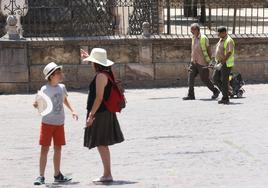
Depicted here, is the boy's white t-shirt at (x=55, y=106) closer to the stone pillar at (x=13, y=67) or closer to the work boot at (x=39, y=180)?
the work boot at (x=39, y=180)

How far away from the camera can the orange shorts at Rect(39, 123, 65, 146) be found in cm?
866

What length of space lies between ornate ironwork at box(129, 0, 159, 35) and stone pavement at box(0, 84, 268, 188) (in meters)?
4.07

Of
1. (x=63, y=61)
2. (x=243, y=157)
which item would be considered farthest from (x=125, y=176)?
(x=63, y=61)

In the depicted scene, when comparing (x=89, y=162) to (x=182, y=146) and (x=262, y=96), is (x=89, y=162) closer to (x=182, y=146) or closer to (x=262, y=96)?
(x=182, y=146)

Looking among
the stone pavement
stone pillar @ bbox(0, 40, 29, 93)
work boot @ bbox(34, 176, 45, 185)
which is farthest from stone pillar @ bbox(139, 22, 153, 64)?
work boot @ bbox(34, 176, 45, 185)

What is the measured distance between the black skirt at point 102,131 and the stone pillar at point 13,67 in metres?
9.16

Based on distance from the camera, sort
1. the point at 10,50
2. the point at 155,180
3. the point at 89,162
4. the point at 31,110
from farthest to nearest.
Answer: the point at 10,50 → the point at 31,110 → the point at 89,162 → the point at 155,180

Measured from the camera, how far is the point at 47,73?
8.71m

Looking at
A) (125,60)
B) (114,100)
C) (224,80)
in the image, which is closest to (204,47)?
(224,80)

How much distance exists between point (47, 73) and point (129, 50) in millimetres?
9477

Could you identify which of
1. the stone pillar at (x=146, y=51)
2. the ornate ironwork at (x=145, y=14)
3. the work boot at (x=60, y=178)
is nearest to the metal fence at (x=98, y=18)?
the ornate ironwork at (x=145, y=14)

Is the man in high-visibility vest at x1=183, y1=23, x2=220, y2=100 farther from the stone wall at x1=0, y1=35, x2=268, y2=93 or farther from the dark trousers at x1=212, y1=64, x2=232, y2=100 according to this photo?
the stone wall at x1=0, y1=35, x2=268, y2=93

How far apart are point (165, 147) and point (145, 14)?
9987 millimetres

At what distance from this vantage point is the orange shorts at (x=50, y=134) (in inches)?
341
